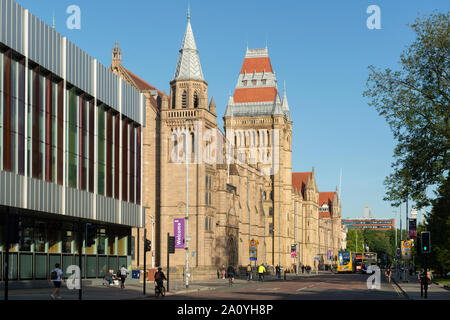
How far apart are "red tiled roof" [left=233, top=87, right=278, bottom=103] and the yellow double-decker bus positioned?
36.5 meters

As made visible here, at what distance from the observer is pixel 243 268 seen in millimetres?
104188

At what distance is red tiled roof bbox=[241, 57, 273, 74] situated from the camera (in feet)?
461

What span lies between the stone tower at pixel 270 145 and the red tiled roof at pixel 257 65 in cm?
423

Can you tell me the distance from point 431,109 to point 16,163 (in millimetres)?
22226

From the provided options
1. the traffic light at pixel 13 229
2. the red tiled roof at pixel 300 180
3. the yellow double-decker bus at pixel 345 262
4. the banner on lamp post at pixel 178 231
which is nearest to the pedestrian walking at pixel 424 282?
the traffic light at pixel 13 229

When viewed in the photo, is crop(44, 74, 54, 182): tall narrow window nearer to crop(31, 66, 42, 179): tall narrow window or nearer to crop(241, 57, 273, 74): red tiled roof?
crop(31, 66, 42, 179): tall narrow window

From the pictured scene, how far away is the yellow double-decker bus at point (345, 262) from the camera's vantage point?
10831 cm

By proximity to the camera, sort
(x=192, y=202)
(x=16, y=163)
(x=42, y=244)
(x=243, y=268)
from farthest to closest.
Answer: (x=243, y=268)
(x=192, y=202)
(x=42, y=244)
(x=16, y=163)

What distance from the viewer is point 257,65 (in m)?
141

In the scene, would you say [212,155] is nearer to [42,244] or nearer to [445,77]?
[42,244]

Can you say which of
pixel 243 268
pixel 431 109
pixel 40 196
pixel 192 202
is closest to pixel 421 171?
pixel 431 109

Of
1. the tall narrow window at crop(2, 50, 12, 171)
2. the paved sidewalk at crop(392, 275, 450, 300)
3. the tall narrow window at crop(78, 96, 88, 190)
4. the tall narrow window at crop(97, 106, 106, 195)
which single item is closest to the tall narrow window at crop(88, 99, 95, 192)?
the tall narrow window at crop(78, 96, 88, 190)

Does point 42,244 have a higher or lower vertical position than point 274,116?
lower

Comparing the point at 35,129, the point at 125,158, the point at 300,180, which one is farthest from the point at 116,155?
the point at 300,180
